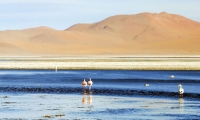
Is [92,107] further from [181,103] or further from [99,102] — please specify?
[181,103]

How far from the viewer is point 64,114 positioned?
25.1m

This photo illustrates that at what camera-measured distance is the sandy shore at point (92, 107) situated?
80.7 feet

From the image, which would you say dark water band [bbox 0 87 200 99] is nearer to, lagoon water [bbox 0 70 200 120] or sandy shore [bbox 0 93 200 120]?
lagoon water [bbox 0 70 200 120]

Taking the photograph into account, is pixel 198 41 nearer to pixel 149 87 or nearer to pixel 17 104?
pixel 149 87

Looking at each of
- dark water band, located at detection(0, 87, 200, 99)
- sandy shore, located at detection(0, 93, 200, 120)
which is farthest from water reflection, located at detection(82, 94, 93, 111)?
dark water band, located at detection(0, 87, 200, 99)

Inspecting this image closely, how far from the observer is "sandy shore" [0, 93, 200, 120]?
24.6m

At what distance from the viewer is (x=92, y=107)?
1089 inches

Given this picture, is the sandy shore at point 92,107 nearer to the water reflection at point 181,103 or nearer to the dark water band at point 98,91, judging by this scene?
the water reflection at point 181,103

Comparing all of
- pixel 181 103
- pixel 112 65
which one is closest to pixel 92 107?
pixel 181 103

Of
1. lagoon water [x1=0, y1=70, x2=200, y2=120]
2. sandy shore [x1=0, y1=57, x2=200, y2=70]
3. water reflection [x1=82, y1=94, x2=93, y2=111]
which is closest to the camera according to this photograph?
lagoon water [x1=0, y1=70, x2=200, y2=120]

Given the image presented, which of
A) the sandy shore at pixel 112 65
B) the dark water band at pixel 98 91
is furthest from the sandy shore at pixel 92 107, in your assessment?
the sandy shore at pixel 112 65

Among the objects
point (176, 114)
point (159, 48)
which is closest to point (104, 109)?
point (176, 114)

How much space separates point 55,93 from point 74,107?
7910 mm

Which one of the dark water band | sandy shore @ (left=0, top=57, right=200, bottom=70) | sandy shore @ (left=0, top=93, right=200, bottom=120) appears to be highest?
sandy shore @ (left=0, top=57, right=200, bottom=70)
